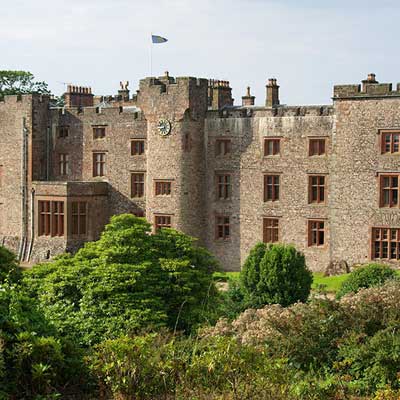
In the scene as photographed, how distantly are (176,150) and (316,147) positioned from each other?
6.51m

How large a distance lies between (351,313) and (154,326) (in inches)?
177

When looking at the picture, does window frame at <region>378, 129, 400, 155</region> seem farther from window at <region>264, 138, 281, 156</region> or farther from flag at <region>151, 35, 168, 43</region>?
flag at <region>151, 35, 168, 43</region>

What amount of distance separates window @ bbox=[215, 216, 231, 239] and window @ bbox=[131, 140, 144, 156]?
5538 millimetres

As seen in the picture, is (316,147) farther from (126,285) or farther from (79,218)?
(126,285)

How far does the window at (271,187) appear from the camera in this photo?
132ft

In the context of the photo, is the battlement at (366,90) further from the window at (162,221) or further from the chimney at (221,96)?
the window at (162,221)

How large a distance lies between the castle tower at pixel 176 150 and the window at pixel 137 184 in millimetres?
1971

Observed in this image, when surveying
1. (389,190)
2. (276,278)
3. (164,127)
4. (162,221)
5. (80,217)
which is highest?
(164,127)

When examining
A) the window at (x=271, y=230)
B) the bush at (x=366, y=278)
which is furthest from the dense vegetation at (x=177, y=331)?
the window at (x=271, y=230)

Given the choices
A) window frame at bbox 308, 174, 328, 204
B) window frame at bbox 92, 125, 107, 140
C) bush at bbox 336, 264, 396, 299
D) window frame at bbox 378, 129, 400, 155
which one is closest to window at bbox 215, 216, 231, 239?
window frame at bbox 308, 174, 328, 204

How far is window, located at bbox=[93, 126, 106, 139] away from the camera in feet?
150

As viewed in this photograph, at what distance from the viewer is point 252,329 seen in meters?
19.7

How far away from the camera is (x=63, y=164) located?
47.1m

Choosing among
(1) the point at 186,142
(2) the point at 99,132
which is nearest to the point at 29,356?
(1) the point at 186,142
